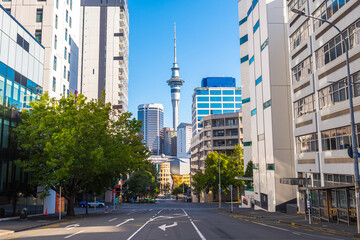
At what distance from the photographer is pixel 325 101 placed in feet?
92.8

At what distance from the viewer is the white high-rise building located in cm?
8756

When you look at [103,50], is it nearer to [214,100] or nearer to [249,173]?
[249,173]

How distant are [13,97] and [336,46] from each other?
30.4 metres

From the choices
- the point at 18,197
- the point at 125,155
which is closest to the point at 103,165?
the point at 125,155

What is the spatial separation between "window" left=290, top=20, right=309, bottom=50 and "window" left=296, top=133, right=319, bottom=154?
9836 mm

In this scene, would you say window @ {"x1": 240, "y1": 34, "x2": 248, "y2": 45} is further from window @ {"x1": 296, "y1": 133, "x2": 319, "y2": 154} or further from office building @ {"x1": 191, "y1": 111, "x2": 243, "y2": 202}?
office building @ {"x1": 191, "y1": 111, "x2": 243, "y2": 202}

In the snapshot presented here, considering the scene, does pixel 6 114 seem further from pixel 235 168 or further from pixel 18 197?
pixel 235 168

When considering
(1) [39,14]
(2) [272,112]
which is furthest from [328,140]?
(1) [39,14]

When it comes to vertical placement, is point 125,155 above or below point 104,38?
below

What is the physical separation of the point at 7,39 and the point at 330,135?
102 ft

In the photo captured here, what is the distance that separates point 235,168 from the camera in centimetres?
7525

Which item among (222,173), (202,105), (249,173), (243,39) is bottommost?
(222,173)

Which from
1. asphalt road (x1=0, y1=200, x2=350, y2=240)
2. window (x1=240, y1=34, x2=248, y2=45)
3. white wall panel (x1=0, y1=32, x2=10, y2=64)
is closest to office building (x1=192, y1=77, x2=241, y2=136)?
window (x1=240, y1=34, x2=248, y2=45)

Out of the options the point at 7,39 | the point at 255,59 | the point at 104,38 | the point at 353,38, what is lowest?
the point at 353,38
